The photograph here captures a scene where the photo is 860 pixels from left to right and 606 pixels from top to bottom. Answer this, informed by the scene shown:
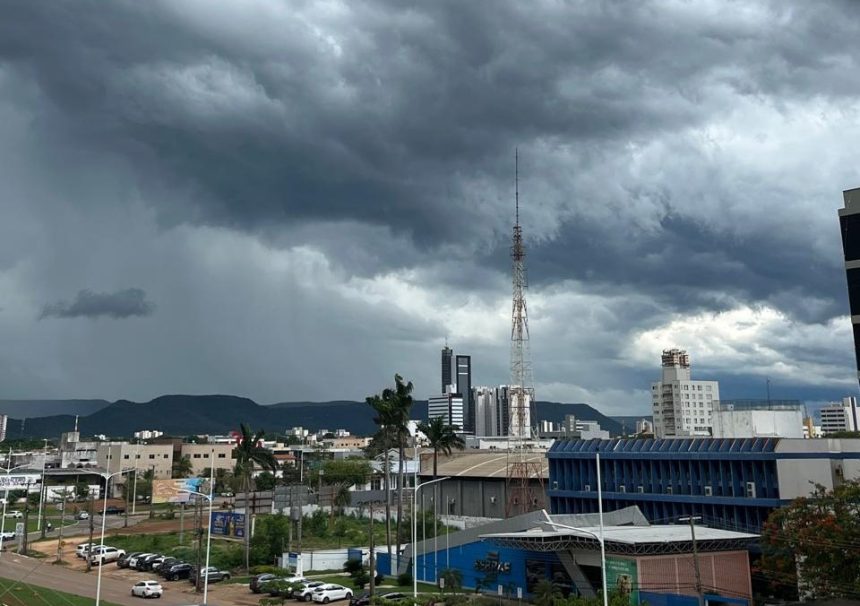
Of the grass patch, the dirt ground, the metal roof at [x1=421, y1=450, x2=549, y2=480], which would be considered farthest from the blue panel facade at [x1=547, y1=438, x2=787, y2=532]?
the grass patch

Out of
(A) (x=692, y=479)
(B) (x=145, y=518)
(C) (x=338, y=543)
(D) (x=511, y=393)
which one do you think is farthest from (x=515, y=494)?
(B) (x=145, y=518)

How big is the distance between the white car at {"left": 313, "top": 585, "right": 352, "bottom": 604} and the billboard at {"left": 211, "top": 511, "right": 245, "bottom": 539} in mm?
45331

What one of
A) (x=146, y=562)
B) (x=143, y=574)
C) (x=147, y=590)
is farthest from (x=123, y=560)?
(x=147, y=590)

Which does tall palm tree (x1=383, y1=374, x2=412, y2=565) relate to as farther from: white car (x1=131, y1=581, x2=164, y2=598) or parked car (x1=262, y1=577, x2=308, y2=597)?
white car (x1=131, y1=581, x2=164, y2=598)

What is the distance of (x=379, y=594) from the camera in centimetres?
7100

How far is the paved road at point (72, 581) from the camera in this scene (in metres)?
73.9

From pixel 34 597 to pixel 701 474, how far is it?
217 ft

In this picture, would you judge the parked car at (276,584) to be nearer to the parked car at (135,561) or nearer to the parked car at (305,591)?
the parked car at (305,591)

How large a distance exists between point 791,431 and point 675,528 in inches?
1620

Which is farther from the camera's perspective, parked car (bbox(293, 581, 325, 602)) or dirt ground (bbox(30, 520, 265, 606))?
dirt ground (bbox(30, 520, 265, 606))

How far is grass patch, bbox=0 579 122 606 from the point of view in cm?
6819

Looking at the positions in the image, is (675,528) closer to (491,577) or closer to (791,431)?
(491,577)

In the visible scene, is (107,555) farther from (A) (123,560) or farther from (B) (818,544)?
(B) (818,544)

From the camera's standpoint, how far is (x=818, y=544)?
2169 inches
